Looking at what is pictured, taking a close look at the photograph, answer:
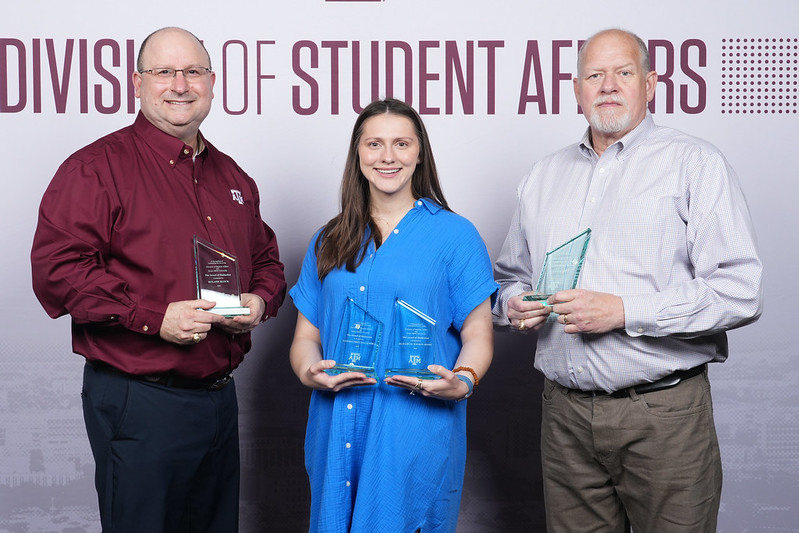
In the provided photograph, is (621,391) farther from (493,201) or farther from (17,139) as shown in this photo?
(17,139)

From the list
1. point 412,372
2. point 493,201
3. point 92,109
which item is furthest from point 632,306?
point 92,109

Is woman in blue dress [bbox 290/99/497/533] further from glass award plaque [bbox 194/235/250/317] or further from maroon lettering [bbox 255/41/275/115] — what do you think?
maroon lettering [bbox 255/41/275/115]

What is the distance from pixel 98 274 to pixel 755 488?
2638 mm

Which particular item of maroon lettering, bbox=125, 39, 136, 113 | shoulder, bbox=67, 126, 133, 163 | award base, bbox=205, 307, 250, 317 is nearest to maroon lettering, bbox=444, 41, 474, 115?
maroon lettering, bbox=125, 39, 136, 113

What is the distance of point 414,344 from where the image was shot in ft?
6.56

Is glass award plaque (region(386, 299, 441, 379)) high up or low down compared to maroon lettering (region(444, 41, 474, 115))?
down

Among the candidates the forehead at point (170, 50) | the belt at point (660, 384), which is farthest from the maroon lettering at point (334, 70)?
the belt at point (660, 384)

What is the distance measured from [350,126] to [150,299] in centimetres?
130

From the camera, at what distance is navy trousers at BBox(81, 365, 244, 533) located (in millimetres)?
2221

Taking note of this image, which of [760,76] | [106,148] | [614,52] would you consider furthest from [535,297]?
[760,76]

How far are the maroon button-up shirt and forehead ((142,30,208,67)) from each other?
0.57 ft

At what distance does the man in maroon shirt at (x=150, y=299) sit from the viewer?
216cm

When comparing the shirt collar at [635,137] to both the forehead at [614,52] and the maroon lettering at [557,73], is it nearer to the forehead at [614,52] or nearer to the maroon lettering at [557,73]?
the forehead at [614,52]

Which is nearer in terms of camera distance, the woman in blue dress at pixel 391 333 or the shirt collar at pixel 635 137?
the woman in blue dress at pixel 391 333
